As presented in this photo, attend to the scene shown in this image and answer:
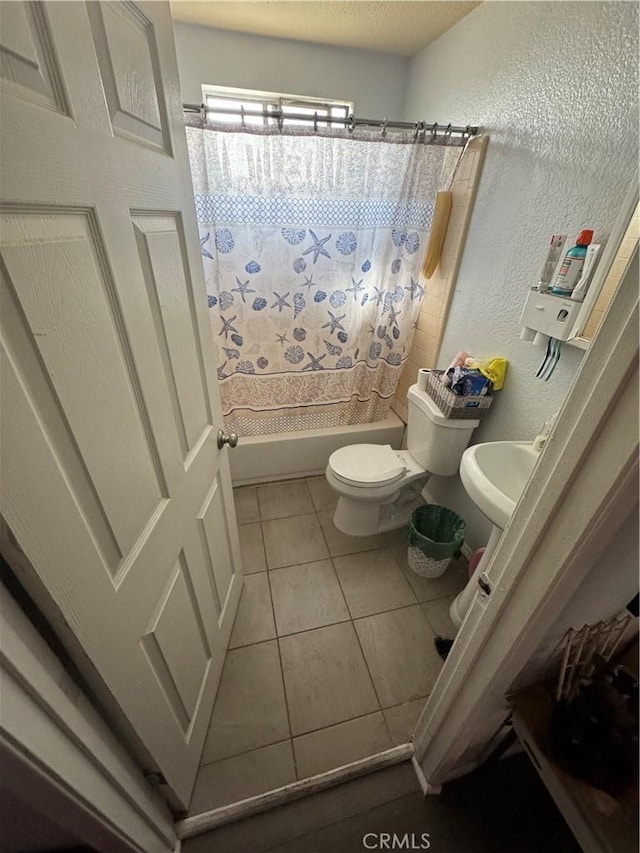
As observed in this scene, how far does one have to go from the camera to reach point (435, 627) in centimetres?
148

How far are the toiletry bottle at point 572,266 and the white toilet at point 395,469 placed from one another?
0.61 meters

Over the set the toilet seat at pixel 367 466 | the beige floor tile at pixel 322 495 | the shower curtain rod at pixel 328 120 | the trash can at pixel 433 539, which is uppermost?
the shower curtain rod at pixel 328 120

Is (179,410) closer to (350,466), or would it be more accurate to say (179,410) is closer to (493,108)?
(350,466)

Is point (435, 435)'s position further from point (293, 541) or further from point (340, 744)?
point (340, 744)

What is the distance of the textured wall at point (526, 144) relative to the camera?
0.99 meters

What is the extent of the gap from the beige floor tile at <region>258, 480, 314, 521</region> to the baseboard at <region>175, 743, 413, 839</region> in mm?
1105

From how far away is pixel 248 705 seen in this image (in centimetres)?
121

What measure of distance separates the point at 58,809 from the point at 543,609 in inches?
34.1

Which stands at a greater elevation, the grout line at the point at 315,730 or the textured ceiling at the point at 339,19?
the textured ceiling at the point at 339,19

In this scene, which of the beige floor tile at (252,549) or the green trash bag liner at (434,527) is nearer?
the green trash bag liner at (434,527)

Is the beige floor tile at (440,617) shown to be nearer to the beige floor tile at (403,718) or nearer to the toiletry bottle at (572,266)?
the beige floor tile at (403,718)

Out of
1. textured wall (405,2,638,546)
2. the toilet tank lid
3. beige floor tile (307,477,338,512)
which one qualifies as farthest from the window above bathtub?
beige floor tile (307,477,338,512)

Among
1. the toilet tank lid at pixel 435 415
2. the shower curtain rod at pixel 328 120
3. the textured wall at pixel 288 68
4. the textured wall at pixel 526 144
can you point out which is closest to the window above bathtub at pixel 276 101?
the textured wall at pixel 288 68

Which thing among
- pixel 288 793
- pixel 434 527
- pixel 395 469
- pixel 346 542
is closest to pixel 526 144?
pixel 395 469
